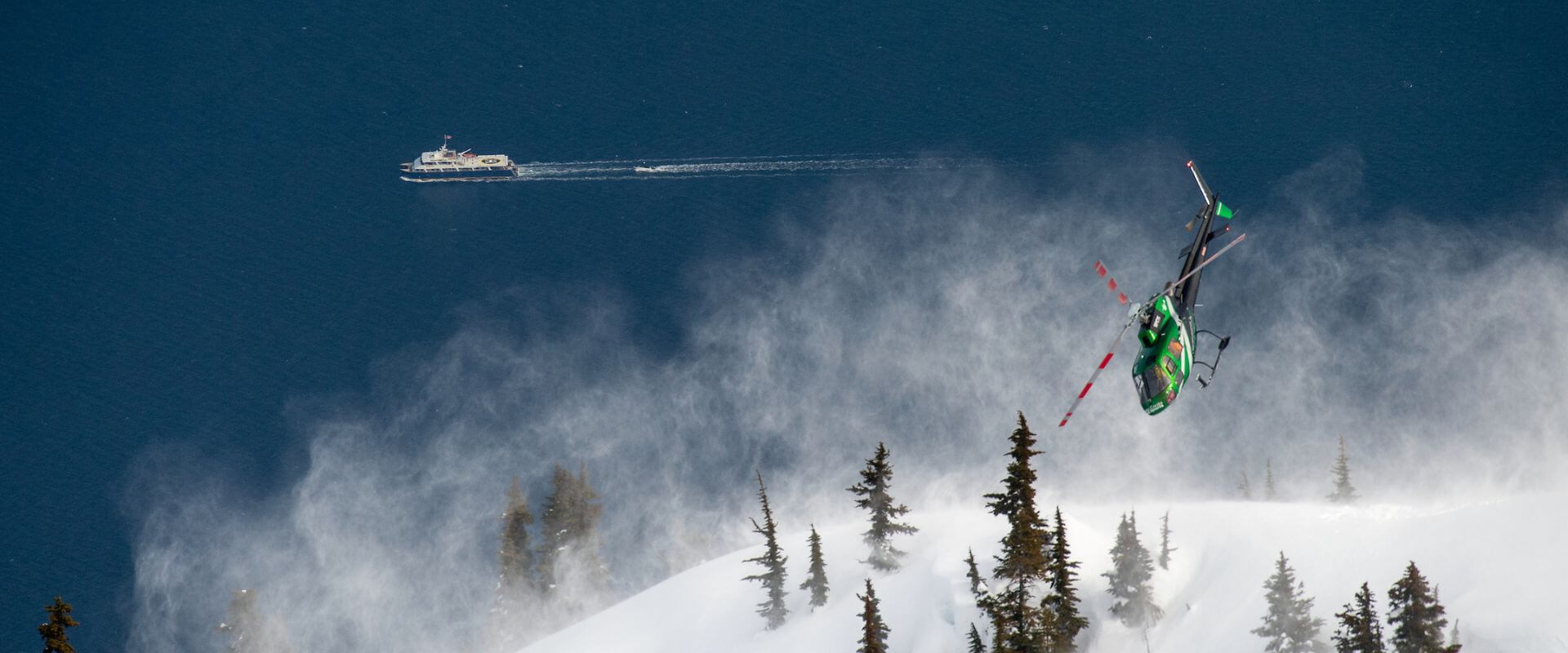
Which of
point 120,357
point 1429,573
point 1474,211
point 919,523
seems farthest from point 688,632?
point 1474,211

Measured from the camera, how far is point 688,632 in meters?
125

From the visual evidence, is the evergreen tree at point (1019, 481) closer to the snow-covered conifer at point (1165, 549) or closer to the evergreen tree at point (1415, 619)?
the evergreen tree at point (1415, 619)

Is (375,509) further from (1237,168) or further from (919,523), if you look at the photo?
(1237,168)

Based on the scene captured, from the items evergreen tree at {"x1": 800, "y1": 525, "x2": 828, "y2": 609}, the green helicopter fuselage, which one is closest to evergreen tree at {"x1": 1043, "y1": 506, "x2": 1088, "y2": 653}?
the green helicopter fuselage

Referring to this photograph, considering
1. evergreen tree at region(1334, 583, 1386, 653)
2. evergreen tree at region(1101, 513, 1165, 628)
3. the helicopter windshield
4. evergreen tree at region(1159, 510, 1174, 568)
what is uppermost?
the helicopter windshield

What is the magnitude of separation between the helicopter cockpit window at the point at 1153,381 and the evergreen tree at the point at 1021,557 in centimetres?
832

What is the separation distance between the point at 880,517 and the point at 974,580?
14257 millimetres

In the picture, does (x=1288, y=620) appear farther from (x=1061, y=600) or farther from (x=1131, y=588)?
(x=1061, y=600)

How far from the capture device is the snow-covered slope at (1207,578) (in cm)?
9775

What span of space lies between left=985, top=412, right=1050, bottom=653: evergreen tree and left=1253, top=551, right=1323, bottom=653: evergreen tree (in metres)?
16.1

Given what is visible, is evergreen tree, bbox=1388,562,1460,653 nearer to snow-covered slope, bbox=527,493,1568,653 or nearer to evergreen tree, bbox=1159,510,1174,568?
snow-covered slope, bbox=527,493,1568,653

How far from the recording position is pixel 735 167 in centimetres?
19575

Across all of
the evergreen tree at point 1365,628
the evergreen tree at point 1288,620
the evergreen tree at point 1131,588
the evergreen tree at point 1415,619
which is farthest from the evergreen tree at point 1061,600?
the evergreen tree at point 1415,619

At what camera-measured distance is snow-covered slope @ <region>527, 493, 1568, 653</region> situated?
97750 mm
